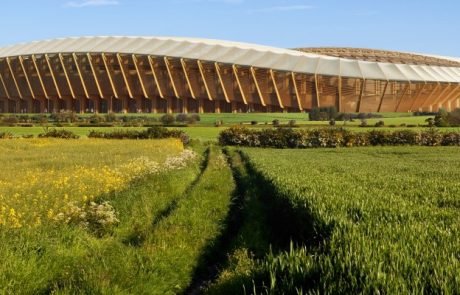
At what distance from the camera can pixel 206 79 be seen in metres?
98.1

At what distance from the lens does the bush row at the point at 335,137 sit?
5109cm

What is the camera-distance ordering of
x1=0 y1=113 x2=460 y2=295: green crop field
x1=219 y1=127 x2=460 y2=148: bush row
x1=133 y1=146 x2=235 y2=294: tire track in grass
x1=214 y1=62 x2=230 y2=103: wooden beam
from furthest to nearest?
x1=214 y1=62 x2=230 y2=103: wooden beam, x1=219 y1=127 x2=460 y2=148: bush row, x1=133 y1=146 x2=235 y2=294: tire track in grass, x1=0 y1=113 x2=460 y2=295: green crop field

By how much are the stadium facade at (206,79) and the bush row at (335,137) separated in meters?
43.5

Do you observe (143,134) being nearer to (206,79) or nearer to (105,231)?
(105,231)

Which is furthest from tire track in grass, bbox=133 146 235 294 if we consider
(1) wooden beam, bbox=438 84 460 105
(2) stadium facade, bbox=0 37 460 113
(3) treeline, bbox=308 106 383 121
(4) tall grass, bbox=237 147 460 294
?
(1) wooden beam, bbox=438 84 460 105

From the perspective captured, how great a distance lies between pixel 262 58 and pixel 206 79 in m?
10.3

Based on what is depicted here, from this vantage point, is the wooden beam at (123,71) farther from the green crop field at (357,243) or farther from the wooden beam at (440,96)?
the green crop field at (357,243)

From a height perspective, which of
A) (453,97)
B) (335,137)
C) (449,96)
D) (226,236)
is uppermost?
(449,96)

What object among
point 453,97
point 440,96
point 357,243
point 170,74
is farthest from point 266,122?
point 357,243

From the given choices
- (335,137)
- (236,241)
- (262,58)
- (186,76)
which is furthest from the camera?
(262,58)

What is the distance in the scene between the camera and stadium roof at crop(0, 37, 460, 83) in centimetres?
9556

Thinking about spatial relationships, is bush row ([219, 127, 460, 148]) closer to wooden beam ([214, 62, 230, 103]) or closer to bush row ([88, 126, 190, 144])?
bush row ([88, 126, 190, 144])

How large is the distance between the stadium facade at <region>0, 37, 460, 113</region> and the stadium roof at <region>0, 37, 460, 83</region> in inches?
6.8

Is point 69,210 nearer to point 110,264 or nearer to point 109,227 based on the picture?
point 109,227
